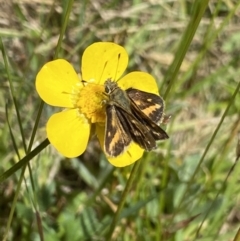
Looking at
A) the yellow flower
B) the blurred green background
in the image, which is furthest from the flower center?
the blurred green background

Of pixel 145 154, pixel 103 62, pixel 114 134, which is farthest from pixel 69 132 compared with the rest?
pixel 145 154

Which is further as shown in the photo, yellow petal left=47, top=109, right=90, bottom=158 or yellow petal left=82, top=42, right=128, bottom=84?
yellow petal left=82, top=42, right=128, bottom=84

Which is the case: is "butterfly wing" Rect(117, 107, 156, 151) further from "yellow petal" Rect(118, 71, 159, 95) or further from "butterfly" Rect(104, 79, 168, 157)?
"yellow petal" Rect(118, 71, 159, 95)

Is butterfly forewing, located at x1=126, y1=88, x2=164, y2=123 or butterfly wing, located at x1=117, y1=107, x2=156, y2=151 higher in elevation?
butterfly forewing, located at x1=126, y1=88, x2=164, y2=123

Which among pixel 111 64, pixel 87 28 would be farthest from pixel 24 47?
pixel 111 64

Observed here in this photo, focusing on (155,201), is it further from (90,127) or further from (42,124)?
(90,127)

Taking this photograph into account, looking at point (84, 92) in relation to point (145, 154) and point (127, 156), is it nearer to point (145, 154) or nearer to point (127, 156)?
point (127, 156)

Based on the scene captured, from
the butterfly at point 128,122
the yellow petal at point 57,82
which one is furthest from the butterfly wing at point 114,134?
the yellow petal at point 57,82

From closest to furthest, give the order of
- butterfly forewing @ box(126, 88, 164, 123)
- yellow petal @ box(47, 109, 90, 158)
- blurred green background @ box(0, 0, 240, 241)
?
→ yellow petal @ box(47, 109, 90, 158) < butterfly forewing @ box(126, 88, 164, 123) < blurred green background @ box(0, 0, 240, 241)
